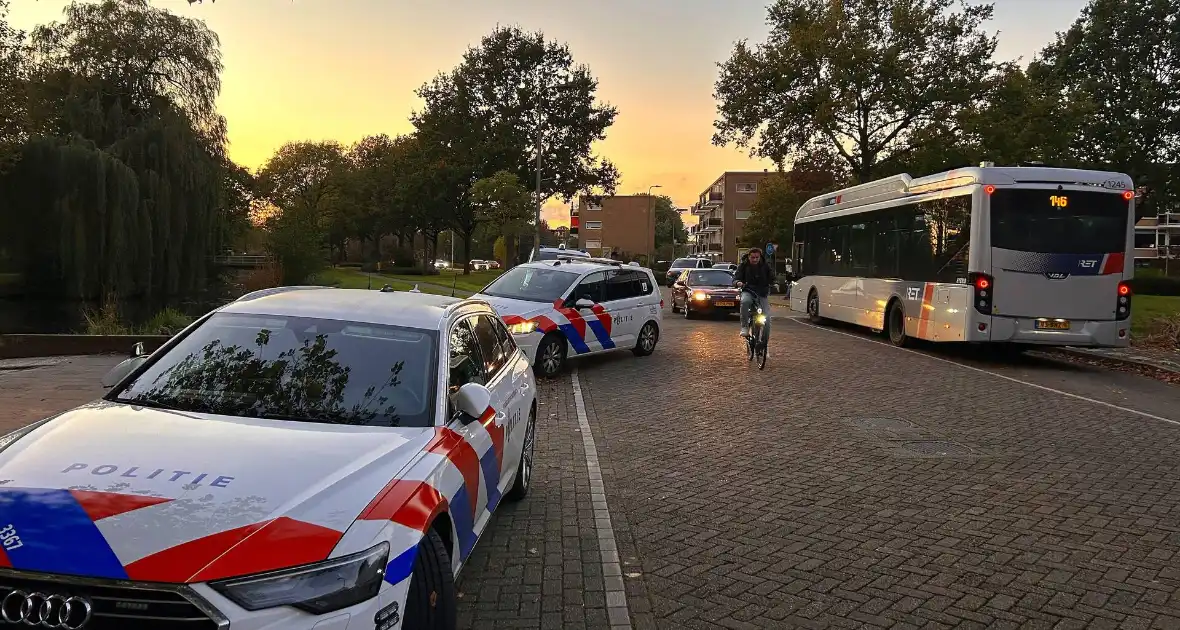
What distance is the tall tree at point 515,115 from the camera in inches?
2153

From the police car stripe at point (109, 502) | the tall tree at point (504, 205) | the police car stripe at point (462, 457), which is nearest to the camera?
the police car stripe at point (109, 502)

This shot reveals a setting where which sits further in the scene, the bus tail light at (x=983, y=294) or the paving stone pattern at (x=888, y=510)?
the bus tail light at (x=983, y=294)

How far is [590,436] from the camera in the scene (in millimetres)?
7938

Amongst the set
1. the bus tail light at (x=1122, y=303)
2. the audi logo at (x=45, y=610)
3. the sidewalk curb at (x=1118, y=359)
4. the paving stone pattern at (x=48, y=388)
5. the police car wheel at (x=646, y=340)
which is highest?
the bus tail light at (x=1122, y=303)

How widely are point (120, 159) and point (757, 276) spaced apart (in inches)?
878

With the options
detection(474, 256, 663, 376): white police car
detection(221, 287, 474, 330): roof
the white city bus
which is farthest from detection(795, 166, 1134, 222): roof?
detection(221, 287, 474, 330): roof

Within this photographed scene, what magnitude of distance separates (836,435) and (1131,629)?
13.7 feet

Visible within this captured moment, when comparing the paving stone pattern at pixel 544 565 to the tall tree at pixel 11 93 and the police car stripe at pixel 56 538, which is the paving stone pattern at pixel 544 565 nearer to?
the police car stripe at pixel 56 538

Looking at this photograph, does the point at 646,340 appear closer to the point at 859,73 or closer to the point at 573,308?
the point at 573,308

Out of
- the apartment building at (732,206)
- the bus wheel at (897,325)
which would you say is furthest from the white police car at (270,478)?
the apartment building at (732,206)

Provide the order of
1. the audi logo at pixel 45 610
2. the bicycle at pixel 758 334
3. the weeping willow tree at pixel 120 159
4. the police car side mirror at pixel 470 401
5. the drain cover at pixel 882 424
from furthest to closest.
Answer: the weeping willow tree at pixel 120 159, the bicycle at pixel 758 334, the drain cover at pixel 882 424, the police car side mirror at pixel 470 401, the audi logo at pixel 45 610

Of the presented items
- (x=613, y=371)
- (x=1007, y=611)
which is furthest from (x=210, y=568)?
(x=613, y=371)

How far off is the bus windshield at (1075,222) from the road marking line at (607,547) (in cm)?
918

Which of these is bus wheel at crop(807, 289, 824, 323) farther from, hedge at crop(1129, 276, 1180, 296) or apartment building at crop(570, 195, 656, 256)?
apartment building at crop(570, 195, 656, 256)
